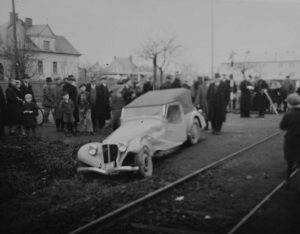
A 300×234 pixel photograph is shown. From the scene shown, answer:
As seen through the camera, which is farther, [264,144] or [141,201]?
[264,144]

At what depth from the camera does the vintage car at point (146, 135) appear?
8.71m

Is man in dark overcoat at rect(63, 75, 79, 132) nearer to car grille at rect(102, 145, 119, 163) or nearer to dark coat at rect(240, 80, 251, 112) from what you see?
car grille at rect(102, 145, 119, 163)

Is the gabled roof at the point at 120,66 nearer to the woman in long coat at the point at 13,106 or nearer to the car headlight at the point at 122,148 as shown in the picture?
the woman in long coat at the point at 13,106

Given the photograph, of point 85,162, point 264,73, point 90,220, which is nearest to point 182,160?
point 85,162

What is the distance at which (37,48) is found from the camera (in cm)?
2341

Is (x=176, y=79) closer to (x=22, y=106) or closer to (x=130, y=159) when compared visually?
(x=22, y=106)

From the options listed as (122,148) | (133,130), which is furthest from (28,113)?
(122,148)

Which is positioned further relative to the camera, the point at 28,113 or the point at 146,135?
the point at 28,113

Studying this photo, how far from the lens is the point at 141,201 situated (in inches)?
270

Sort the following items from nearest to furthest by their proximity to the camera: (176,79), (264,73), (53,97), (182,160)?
(182,160) → (53,97) → (176,79) → (264,73)

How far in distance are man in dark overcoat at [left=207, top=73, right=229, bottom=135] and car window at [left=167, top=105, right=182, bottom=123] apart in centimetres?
346

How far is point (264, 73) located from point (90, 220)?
318ft

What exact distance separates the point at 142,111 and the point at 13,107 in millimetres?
4463

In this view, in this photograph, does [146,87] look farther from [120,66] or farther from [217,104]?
[120,66]
